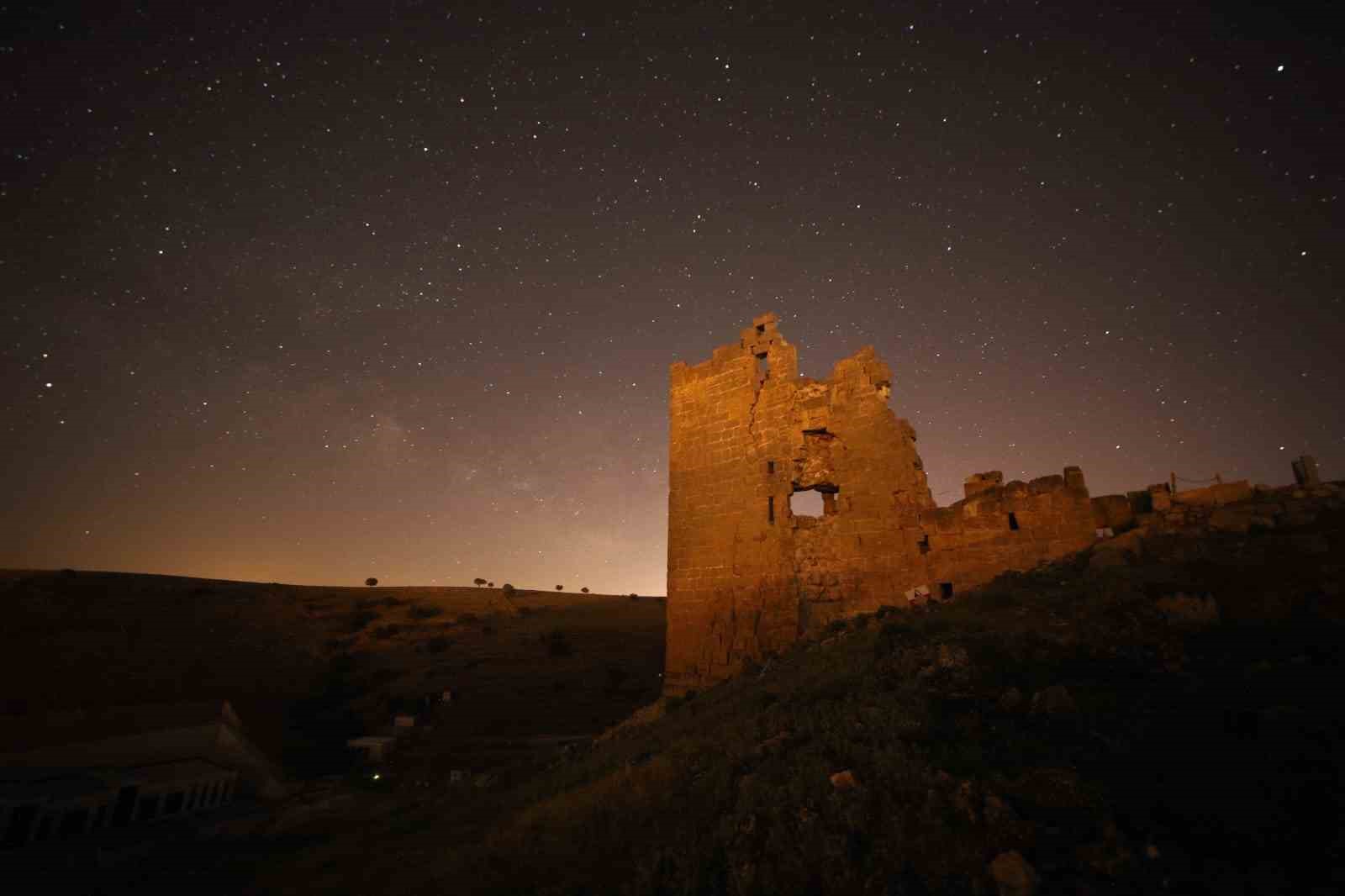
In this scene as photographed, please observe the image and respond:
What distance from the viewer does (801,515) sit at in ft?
44.1

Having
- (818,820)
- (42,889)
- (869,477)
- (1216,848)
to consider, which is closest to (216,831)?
(42,889)

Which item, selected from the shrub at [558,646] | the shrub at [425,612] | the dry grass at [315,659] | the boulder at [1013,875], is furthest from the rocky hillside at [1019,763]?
the shrub at [425,612]

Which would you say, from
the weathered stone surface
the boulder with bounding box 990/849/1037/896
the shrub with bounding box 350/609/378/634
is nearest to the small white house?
the shrub with bounding box 350/609/378/634

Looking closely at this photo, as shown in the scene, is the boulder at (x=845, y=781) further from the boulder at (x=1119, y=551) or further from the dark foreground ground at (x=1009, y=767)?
the boulder at (x=1119, y=551)

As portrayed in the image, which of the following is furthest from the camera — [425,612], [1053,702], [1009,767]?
[425,612]

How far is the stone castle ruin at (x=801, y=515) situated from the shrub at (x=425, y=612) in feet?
115

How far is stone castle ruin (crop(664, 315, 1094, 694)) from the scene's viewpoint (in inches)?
439

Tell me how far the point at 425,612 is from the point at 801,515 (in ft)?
128

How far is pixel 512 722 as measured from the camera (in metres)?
24.9

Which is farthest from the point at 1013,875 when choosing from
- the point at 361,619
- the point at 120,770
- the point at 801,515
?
the point at 361,619

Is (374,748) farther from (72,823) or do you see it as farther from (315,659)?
(315,659)

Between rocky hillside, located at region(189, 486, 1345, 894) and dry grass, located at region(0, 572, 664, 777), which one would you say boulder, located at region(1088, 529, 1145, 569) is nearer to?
rocky hillside, located at region(189, 486, 1345, 894)

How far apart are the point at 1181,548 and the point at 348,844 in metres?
14.8

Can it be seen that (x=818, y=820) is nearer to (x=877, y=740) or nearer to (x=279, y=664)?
(x=877, y=740)
